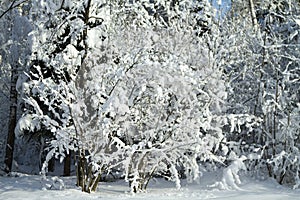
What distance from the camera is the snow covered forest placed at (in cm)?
645

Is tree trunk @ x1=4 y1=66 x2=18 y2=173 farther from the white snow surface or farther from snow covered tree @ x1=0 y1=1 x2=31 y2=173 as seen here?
the white snow surface

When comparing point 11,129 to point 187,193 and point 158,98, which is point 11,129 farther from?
point 187,193

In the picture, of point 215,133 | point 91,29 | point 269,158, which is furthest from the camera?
point 91,29

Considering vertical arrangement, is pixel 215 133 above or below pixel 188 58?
below

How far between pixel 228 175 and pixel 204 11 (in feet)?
18.9

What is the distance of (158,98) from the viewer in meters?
6.53

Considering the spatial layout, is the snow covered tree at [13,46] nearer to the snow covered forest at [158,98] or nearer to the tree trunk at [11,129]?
the tree trunk at [11,129]

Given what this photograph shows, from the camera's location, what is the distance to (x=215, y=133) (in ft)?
23.3

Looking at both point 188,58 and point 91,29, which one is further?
point 91,29

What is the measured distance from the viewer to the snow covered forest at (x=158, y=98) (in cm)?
645

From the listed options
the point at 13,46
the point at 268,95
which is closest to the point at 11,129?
the point at 13,46

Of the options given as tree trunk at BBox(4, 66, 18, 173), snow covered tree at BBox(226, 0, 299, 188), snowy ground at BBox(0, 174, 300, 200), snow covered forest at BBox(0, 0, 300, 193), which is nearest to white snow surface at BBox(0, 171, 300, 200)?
snowy ground at BBox(0, 174, 300, 200)

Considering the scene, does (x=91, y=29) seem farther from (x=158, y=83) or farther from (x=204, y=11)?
(x=204, y=11)

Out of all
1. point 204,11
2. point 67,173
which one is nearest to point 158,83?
point 204,11
